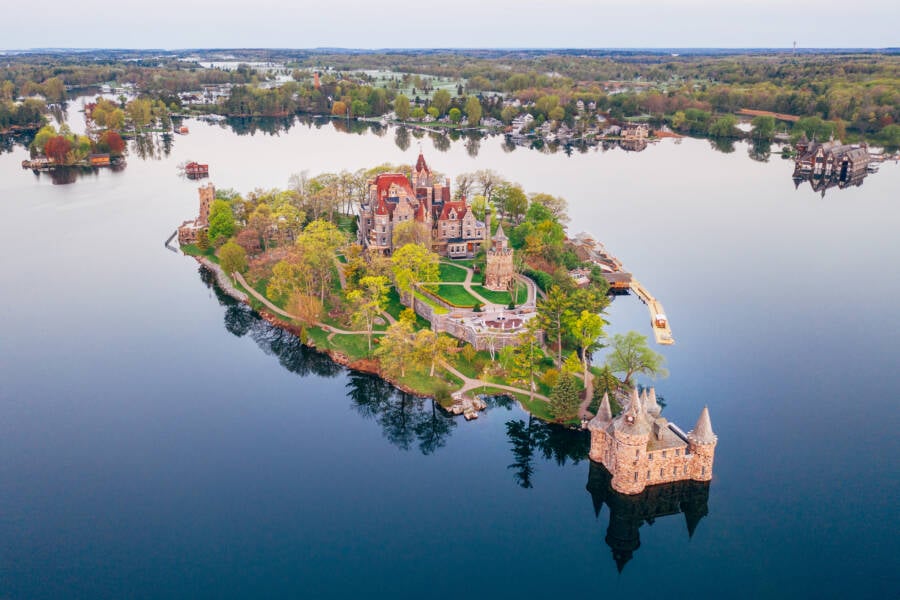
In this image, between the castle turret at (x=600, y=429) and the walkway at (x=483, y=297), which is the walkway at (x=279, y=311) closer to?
the walkway at (x=483, y=297)

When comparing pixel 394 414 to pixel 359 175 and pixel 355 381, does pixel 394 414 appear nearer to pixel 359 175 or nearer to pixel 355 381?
pixel 355 381

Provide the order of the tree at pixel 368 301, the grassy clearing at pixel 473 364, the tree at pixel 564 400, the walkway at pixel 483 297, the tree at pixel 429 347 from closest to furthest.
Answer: the tree at pixel 564 400 < the tree at pixel 429 347 < the grassy clearing at pixel 473 364 < the tree at pixel 368 301 < the walkway at pixel 483 297

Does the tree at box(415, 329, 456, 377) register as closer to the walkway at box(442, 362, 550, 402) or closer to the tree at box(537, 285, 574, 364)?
the walkway at box(442, 362, 550, 402)

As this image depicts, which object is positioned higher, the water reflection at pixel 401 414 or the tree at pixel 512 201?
the tree at pixel 512 201

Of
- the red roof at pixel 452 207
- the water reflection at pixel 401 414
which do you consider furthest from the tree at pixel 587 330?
the red roof at pixel 452 207

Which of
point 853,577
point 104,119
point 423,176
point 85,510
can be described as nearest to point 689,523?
point 853,577

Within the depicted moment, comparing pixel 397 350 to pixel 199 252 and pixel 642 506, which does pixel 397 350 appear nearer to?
pixel 642 506

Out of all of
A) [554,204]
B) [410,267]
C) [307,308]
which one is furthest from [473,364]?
[554,204]

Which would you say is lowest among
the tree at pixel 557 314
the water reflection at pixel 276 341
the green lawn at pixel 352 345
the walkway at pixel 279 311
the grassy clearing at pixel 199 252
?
the water reflection at pixel 276 341
